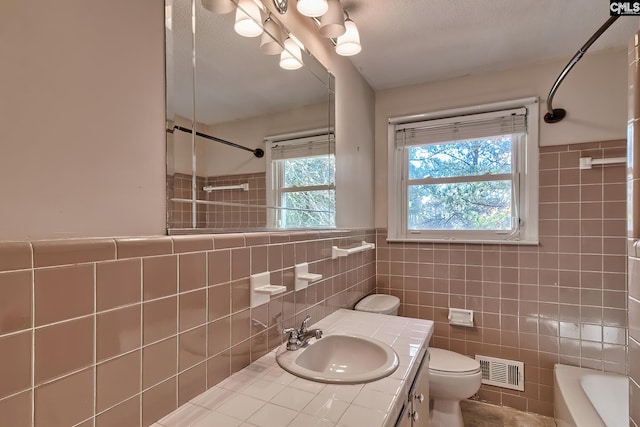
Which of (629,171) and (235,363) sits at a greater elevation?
(629,171)

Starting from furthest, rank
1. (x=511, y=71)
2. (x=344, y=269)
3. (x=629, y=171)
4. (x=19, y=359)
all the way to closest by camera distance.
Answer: (x=511, y=71) → (x=344, y=269) → (x=629, y=171) → (x=19, y=359)

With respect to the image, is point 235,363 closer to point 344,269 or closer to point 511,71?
point 344,269

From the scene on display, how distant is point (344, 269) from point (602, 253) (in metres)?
1.60

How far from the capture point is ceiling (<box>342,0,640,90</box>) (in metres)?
1.55

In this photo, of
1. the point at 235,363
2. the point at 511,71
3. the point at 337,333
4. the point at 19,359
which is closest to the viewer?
the point at 19,359

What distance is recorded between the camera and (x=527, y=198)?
6.86 feet

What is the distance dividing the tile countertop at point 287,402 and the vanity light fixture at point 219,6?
1182 mm

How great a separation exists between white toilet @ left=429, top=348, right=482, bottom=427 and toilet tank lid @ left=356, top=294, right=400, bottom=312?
1.35 feet

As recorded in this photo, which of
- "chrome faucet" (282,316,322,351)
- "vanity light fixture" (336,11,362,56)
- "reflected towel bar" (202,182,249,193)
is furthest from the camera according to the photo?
"vanity light fixture" (336,11,362,56)

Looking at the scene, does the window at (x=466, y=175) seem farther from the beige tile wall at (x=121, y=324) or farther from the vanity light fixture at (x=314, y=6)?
the beige tile wall at (x=121, y=324)

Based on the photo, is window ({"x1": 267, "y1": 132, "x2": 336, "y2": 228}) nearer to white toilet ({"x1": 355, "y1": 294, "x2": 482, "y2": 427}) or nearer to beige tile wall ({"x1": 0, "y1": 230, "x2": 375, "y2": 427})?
beige tile wall ({"x1": 0, "y1": 230, "x2": 375, "y2": 427})

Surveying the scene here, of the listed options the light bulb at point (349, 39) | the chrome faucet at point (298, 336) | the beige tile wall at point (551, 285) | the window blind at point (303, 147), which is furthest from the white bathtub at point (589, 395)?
the light bulb at point (349, 39)

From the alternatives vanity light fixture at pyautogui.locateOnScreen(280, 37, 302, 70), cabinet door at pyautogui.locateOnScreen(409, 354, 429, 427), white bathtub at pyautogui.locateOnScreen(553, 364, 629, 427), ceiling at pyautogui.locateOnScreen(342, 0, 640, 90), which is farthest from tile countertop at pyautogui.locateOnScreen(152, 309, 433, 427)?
ceiling at pyautogui.locateOnScreen(342, 0, 640, 90)

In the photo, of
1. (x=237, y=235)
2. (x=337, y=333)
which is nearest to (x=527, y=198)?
(x=337, y=333)
